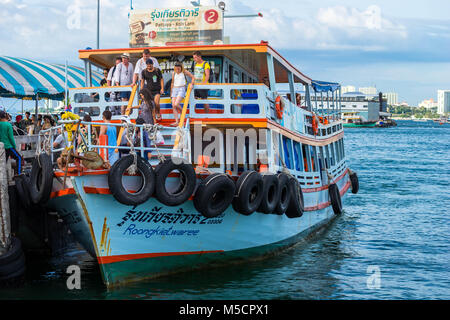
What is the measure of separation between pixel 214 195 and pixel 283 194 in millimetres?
2248

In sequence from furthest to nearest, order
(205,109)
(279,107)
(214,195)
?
1. (279,107)
2. (205,109)
3. (214,195)

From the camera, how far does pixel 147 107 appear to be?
40.8 feet

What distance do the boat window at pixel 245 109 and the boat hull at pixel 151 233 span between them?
2.24 m

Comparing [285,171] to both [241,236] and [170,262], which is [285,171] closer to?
[241,236]

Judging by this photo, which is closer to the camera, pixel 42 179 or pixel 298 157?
pixel 42 179

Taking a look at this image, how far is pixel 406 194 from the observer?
27969 millimetres

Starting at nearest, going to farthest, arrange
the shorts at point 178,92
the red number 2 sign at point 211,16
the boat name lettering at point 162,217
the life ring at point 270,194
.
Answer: the boat name lettering at point 162,217 < the life ring at point 270,194 < the shorts at point 178,92 < the red number 2 sign at point 211,16

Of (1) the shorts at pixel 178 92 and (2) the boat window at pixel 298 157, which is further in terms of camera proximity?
(2) the boat window at pixel 298 157

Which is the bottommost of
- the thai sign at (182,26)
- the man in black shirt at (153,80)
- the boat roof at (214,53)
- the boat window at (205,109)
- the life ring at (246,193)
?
the life ring at (246,193)

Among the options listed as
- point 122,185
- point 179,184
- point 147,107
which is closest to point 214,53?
point 147,107

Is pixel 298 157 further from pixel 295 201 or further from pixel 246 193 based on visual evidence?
pixel 246 193

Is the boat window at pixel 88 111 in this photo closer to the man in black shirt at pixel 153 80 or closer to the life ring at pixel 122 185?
the man in black shirt at pixel 153 80

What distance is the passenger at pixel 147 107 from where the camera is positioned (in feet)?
40.6

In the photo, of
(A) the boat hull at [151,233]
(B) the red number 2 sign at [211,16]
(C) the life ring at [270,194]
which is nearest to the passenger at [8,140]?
(A) the boat hull at [151,233]
